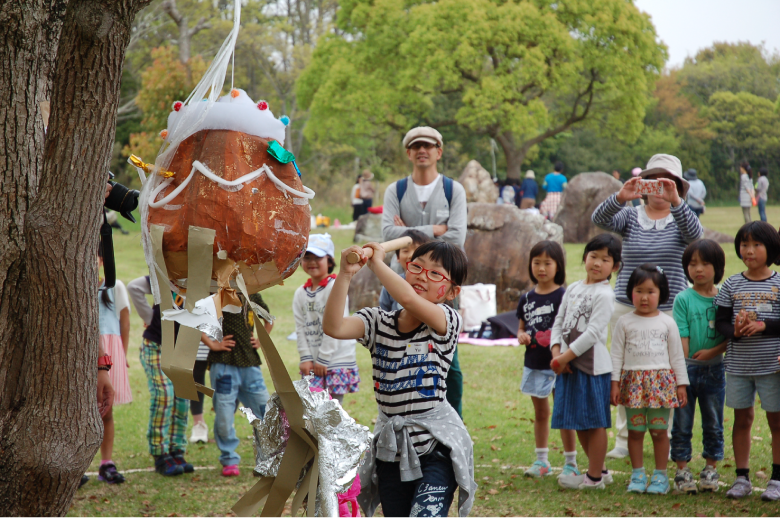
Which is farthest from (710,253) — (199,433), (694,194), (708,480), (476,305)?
(694,194)

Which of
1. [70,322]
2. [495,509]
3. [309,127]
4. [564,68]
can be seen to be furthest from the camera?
[309,127]

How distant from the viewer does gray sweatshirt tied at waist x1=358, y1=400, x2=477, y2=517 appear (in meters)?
2.26

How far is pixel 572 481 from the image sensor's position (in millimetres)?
3764

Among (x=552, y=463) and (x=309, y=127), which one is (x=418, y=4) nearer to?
(x=309, y=127)

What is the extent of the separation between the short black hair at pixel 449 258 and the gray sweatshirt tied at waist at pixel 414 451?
415mm

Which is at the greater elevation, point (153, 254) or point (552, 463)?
point (153, 254)

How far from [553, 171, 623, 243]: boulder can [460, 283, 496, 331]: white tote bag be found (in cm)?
696

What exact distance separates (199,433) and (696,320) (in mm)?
3083

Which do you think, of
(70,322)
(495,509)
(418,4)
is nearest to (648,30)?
(418,4)

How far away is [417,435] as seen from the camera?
7.52ft

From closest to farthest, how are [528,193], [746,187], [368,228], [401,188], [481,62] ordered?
[401,188] → [746,187] → [368,228] → [528,193] → [481,62]

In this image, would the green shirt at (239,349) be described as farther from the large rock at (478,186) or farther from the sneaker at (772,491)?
the large rock at (478,186)

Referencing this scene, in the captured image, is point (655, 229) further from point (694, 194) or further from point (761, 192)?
point (761, 192)

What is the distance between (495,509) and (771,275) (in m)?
1.73
